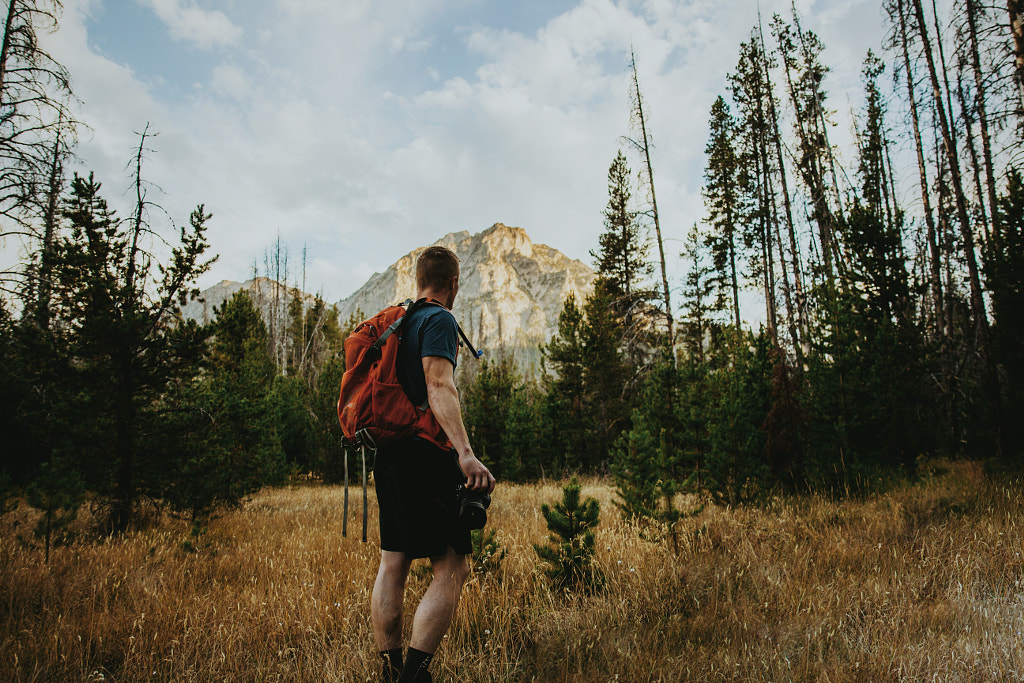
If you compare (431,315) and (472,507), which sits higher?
(431,315)

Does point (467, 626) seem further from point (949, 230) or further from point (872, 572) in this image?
point (949, 230)

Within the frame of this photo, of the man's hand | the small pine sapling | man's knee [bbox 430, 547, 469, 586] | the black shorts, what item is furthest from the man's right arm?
the small pine sapling

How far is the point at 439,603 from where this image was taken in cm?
197

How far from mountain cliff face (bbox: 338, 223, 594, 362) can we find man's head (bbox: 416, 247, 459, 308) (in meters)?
78.8

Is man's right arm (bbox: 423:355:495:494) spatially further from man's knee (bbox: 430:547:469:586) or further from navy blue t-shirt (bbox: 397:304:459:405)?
man's knee (bbox: 430:547:469:586)

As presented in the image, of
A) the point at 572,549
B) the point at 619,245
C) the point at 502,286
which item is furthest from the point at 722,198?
the point at 502,286

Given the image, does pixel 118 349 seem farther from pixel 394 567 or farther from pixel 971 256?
pixel 971 256

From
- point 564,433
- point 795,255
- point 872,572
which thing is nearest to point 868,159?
point 795,255

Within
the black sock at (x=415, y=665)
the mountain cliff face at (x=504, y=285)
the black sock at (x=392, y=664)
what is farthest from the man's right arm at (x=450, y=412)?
the mountain cliff face at (x=504, y=285)

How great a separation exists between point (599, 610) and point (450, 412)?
1.87 m

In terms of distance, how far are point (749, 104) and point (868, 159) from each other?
26.1ft

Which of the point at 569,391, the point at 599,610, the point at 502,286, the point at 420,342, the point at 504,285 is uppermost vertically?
the point at 504,285

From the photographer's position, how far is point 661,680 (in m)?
2.27

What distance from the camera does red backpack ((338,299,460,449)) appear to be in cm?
204
